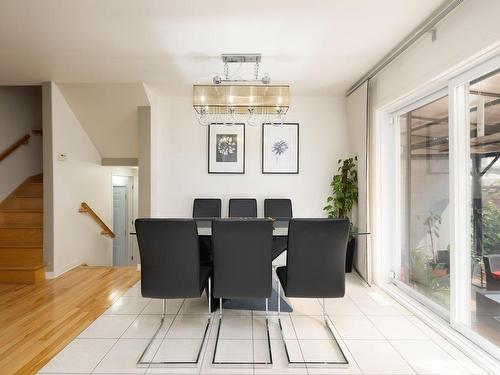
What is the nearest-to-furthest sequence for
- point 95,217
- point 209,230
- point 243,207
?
point 209,230, point 243,207, point 95,217

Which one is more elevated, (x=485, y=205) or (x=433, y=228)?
(x=485, y=205)

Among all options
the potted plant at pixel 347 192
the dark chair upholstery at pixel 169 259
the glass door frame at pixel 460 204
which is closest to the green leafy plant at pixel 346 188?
the potted plant at pixel 347 192

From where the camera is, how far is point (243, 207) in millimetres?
4000

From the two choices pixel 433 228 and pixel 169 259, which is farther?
pixel 433 228

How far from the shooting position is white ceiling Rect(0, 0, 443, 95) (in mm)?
2105

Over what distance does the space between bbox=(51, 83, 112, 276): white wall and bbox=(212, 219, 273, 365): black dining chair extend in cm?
274

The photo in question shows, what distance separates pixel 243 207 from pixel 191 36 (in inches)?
88.7

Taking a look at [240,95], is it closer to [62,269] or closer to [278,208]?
[278,208]

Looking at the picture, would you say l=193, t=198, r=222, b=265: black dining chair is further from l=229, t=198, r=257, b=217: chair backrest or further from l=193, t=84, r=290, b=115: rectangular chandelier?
l=193, t=84, r=290, b=115: rectangular chandelier

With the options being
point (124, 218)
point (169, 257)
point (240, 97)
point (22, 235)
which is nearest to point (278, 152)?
point (240, 97)

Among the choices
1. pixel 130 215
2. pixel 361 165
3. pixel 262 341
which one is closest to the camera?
pixel 262 341

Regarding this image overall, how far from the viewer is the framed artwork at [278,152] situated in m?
4.23

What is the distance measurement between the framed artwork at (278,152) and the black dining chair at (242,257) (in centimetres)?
226

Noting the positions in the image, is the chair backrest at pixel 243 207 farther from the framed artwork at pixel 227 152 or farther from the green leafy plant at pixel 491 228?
the green leafy plant at pixel 491 228
